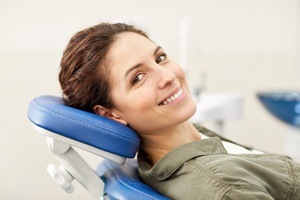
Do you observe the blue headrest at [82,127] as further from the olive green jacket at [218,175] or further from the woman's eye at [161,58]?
the woman's eye at [161,58]

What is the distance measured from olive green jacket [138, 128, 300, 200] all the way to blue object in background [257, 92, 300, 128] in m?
1.15

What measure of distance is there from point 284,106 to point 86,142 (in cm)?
152

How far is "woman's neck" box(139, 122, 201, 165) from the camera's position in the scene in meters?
1.06

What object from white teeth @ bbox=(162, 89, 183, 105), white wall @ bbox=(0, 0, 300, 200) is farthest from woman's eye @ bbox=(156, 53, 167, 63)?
white wall @ bbox=(0, 0, 300, 200)

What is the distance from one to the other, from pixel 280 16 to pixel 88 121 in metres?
2.67

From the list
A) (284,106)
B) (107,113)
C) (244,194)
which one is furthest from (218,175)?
(284,106)

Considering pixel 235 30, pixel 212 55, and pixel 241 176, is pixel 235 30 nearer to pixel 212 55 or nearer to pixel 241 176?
pixel 212 55

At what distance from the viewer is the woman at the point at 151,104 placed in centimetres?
91

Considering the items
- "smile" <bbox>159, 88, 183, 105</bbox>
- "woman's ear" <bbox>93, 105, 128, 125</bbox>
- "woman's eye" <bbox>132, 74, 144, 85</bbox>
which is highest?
"woman's eye" <bbox>132, 74, 144, 85</bbox>

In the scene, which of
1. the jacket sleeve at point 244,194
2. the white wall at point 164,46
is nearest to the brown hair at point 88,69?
the jacket sleeve at point 244,194

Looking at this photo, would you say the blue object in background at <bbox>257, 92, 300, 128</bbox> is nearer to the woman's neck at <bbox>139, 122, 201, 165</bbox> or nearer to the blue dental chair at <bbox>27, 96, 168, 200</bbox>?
the woman's neck at <bbox>139, 122, 201, 165</bbox>

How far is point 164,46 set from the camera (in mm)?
2273

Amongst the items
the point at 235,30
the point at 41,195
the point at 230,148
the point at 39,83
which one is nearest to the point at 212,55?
the point at 235,30

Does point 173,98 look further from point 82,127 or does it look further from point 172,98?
point 82,127
